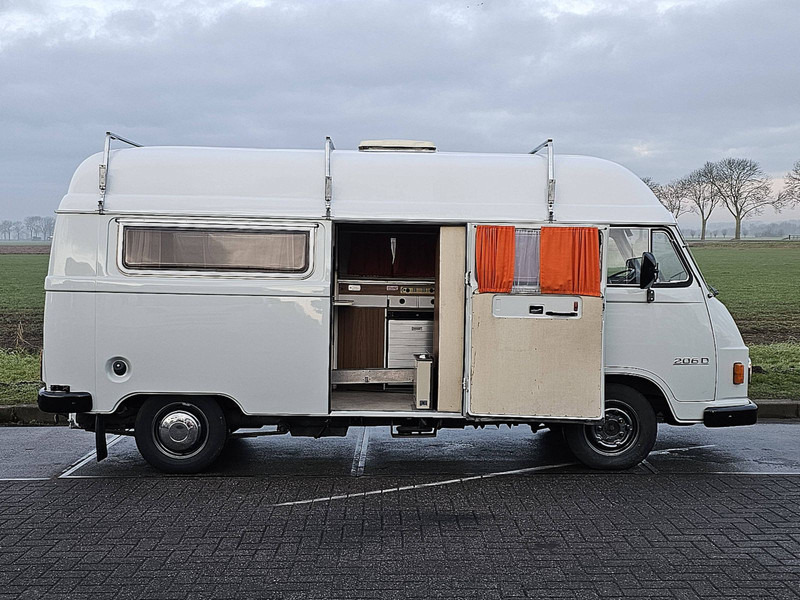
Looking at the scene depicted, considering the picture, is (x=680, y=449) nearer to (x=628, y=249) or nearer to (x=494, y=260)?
(x=628, y=249)

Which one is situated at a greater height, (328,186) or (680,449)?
(328,186)

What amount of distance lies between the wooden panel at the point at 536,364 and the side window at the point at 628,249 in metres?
0.47

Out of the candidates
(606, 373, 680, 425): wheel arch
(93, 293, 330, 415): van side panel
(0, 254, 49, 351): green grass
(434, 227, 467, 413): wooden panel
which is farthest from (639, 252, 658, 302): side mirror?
(0, 254, 49, 351): green grass

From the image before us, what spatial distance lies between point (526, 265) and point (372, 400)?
209 cm

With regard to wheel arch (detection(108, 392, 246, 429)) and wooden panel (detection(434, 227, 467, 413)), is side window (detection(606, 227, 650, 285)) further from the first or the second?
wheel arch (detection(108, 392, 246, 429))

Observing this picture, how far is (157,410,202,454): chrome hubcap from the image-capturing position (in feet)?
26.6

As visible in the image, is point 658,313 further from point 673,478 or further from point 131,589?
point 131,589

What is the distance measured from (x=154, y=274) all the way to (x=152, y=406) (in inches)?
49.4

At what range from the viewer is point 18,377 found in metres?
13.1

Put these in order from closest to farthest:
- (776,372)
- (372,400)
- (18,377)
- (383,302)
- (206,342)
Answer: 1. (206,342)
2. (372,400)
3. (383,302)
4. (18,377)
5. (776,372)

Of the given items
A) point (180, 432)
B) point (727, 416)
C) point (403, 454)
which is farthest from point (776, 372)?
point (180, 432)

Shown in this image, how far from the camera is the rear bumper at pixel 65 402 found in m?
7.90

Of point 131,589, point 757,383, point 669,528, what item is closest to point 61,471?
point 131,589

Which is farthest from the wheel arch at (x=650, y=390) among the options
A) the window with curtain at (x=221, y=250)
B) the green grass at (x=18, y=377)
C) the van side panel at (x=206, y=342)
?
the green grass at (x=18, y=377)
